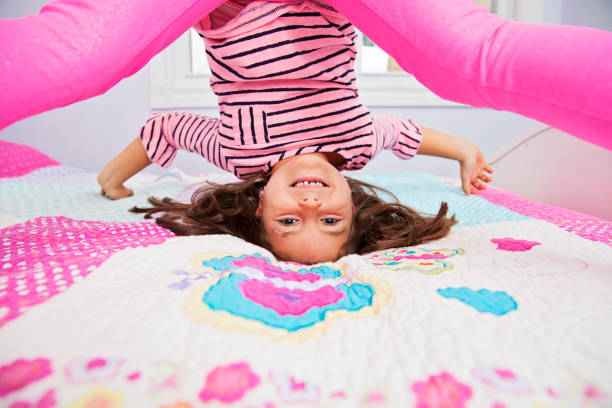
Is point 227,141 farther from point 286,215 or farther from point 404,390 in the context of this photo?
point 404,390

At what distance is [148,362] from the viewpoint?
1.12 feet

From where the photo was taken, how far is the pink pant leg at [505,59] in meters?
0.47

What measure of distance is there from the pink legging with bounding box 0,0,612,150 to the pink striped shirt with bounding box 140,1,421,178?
0.72ft

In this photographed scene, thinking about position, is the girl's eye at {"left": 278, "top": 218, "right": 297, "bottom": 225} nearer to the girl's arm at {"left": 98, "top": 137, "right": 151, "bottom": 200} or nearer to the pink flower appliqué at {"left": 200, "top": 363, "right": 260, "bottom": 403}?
the pink flower appliqué at {"left": 200, "top": 363, "right": 260, "bottom": 403}

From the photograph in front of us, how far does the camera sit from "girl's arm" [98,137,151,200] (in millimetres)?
1163

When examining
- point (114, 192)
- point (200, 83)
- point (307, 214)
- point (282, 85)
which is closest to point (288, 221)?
point (307, 214)

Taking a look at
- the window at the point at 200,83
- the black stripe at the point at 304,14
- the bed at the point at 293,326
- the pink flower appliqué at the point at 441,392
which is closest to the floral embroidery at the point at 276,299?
the bed at the point at 293,326

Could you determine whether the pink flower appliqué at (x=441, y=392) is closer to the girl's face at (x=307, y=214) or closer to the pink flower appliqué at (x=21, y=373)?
the pink flower appliqué at (x=21, y=373)

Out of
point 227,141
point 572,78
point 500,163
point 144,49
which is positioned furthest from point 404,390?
point 500,163

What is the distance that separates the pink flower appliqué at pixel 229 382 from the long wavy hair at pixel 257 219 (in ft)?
1.53

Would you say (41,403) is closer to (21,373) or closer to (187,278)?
(21,373)

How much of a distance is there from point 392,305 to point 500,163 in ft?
3.81

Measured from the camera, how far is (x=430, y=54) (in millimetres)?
596

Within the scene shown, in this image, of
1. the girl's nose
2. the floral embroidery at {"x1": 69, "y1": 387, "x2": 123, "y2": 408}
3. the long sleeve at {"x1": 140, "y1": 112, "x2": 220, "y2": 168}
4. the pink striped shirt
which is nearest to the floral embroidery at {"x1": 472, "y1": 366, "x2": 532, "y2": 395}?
the floral embroidery at {"x1": 69, "y1": 387, "x2": 123, "y2": 408}
